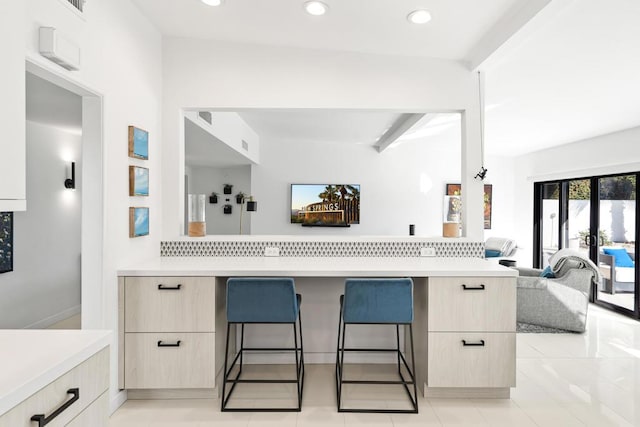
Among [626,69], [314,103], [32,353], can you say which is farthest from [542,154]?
[32,353]

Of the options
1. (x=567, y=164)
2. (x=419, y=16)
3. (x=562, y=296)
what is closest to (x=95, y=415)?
(x=419, y=16)

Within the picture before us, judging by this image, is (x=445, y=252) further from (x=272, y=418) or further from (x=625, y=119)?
(x=625, y=119)

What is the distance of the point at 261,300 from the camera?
234cm

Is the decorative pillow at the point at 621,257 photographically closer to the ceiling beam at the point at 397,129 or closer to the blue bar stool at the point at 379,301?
the ceiling beam at the point at 397,129

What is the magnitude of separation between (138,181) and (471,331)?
2.35 meters

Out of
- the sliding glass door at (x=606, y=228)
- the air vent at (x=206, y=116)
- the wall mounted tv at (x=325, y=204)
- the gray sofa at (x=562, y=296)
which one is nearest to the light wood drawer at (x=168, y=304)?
the air vent at (x=206, y=116)

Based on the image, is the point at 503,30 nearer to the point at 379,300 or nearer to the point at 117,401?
the point at 379,300

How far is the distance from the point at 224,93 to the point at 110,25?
0.90 m

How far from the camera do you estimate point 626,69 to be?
10.5ft

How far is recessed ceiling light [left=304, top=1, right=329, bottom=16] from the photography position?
2436 millimetres

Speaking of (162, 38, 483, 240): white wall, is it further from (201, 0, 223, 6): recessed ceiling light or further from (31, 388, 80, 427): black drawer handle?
(31, 388, 80, 427): black drawer handle

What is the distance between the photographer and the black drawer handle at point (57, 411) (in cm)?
97

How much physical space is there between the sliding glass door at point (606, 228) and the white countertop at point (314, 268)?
8.35 ft

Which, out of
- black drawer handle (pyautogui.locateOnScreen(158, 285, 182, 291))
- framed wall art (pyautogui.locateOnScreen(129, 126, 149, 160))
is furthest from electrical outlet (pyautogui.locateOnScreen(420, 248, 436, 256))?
framed wall art (pyautogui.locateOnScreen(129, 126, 149, 160))
